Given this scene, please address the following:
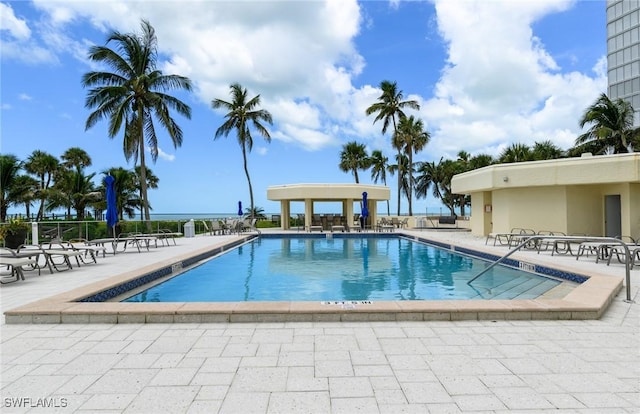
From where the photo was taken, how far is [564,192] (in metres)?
14.1

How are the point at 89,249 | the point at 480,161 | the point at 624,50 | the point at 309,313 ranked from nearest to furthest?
the point at 309,313 → the point at 89,249 → the point at 480,161 → the point at 624,50

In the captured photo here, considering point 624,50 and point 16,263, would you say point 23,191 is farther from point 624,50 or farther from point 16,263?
point 624,50

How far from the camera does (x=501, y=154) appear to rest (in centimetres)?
3203

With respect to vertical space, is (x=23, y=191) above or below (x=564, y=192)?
above

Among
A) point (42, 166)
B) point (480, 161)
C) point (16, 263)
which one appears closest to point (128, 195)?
point (42, 166)

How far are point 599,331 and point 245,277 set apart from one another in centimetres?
705

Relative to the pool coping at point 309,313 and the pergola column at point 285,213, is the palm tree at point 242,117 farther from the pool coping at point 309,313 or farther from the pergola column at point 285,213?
the pool coping at point 309,313

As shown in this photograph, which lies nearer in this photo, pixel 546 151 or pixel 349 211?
pixel 349 211

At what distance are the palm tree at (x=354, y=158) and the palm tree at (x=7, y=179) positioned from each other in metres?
25.5

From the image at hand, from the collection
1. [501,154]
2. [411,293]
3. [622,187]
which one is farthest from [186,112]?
[501,154]

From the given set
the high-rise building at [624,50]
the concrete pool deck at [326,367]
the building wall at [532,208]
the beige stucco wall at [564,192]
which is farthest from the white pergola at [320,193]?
the high-rise building at [624,50]

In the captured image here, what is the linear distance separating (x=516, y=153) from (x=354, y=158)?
14.2 meters

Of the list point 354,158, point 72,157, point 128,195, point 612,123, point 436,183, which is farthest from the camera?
point 436,183

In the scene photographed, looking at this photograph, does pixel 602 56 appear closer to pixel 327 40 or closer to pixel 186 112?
pixel 327 40
